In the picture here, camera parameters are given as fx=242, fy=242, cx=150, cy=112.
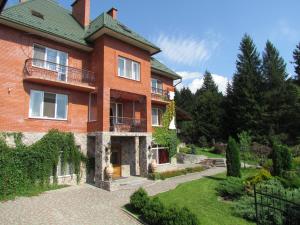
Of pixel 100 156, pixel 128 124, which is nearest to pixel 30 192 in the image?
pixel 100 156

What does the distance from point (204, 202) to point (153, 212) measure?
11.8 feet

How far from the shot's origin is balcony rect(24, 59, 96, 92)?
14.9m

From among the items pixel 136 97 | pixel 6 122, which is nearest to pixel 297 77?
pixel 136 97

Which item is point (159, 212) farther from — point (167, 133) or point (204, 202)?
point (167, 133)

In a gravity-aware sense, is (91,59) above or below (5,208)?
above

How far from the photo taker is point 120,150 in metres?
19.6

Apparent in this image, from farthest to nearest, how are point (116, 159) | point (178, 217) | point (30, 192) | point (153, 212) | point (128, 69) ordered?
point (116, 159), point (128, 69), point (30, 192), point (153, 212), point (178, 217)

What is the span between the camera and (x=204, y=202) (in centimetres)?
1164

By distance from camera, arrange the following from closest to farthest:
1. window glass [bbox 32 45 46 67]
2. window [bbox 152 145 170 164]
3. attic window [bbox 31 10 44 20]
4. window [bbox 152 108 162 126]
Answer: window glass [bbox 32 45 46 67] < attic window [bbox 31 10 44 20] < window [bbox 152 145 170 164] < window [bbox 152 108 162 126]

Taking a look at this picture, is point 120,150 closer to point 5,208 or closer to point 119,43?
point 119,43


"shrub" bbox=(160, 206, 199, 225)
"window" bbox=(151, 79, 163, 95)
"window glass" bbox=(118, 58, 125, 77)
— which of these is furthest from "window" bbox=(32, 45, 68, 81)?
"shrub" bbox=(160, 206, 199, 225)

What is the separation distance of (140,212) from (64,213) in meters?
3.18

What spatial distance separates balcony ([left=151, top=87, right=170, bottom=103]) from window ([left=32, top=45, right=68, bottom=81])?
8.57 meters

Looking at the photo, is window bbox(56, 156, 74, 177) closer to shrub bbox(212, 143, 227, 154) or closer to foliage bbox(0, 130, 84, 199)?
foliage bbox(0, 130, 84, 199)
